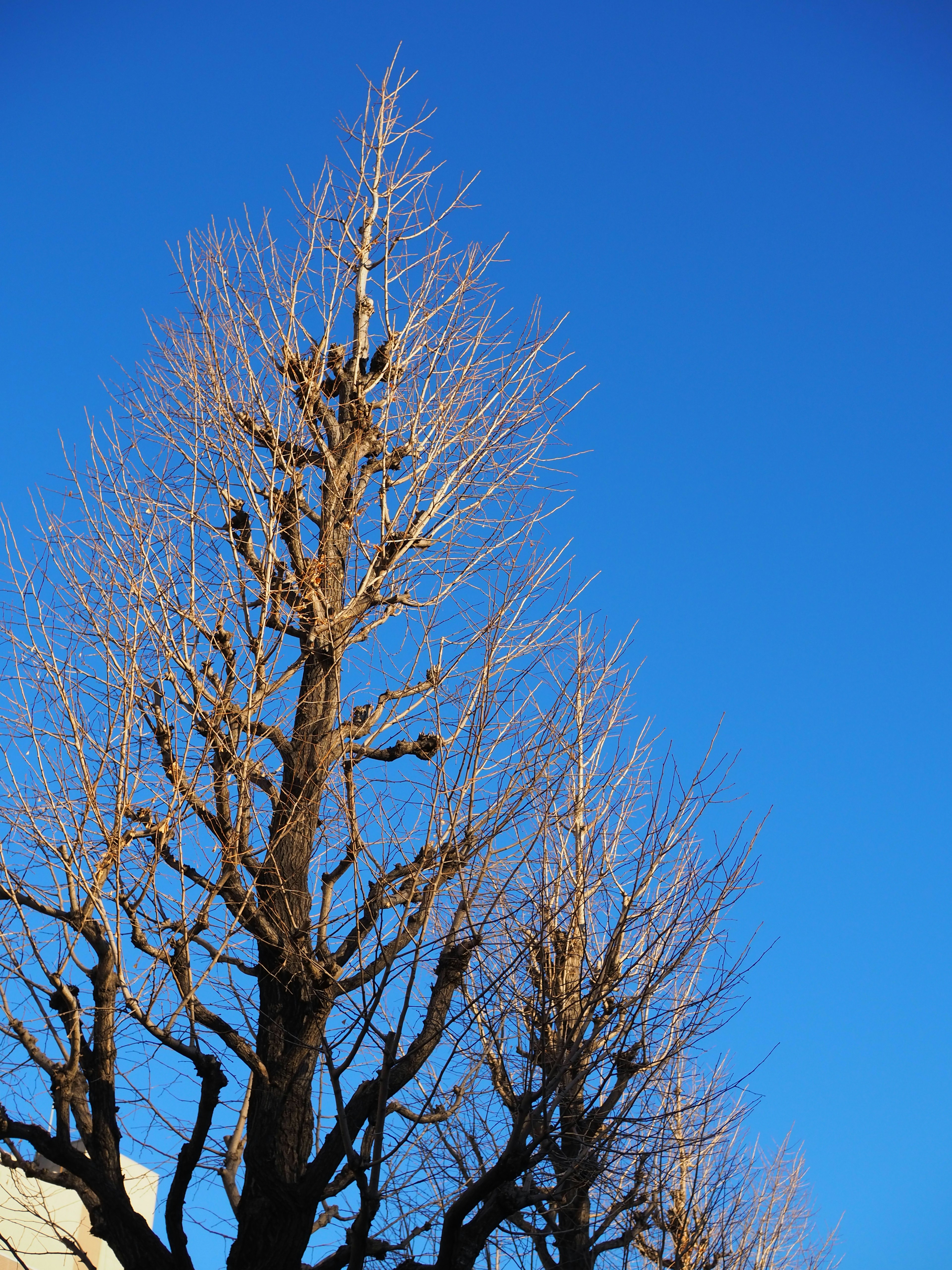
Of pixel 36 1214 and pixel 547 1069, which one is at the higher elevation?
pixel 547 1069

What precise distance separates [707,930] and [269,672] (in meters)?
2.28

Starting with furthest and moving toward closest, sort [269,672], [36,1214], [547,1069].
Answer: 1. [269,672]
2. [36,1214]
3. [547,1069]

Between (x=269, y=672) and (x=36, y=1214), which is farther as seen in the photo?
(x=269, y=672)

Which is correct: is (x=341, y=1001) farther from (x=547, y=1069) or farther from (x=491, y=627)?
(x=491, y=627)

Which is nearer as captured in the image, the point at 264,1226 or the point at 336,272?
the point at 264,1226

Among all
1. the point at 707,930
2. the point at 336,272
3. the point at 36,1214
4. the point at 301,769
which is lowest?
the point at 36,1214

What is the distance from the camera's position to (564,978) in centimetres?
501

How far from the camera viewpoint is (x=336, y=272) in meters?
6.29

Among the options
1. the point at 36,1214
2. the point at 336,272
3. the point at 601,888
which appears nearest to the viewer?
the point at 36,1214

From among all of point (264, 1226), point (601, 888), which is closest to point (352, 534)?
point (601, 888)

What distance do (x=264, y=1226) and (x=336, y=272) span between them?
5073mm

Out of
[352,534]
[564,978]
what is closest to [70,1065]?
[564,978]

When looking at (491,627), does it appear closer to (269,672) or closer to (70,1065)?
(269,672)

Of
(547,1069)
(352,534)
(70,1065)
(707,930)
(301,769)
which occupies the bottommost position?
(70,1065)
